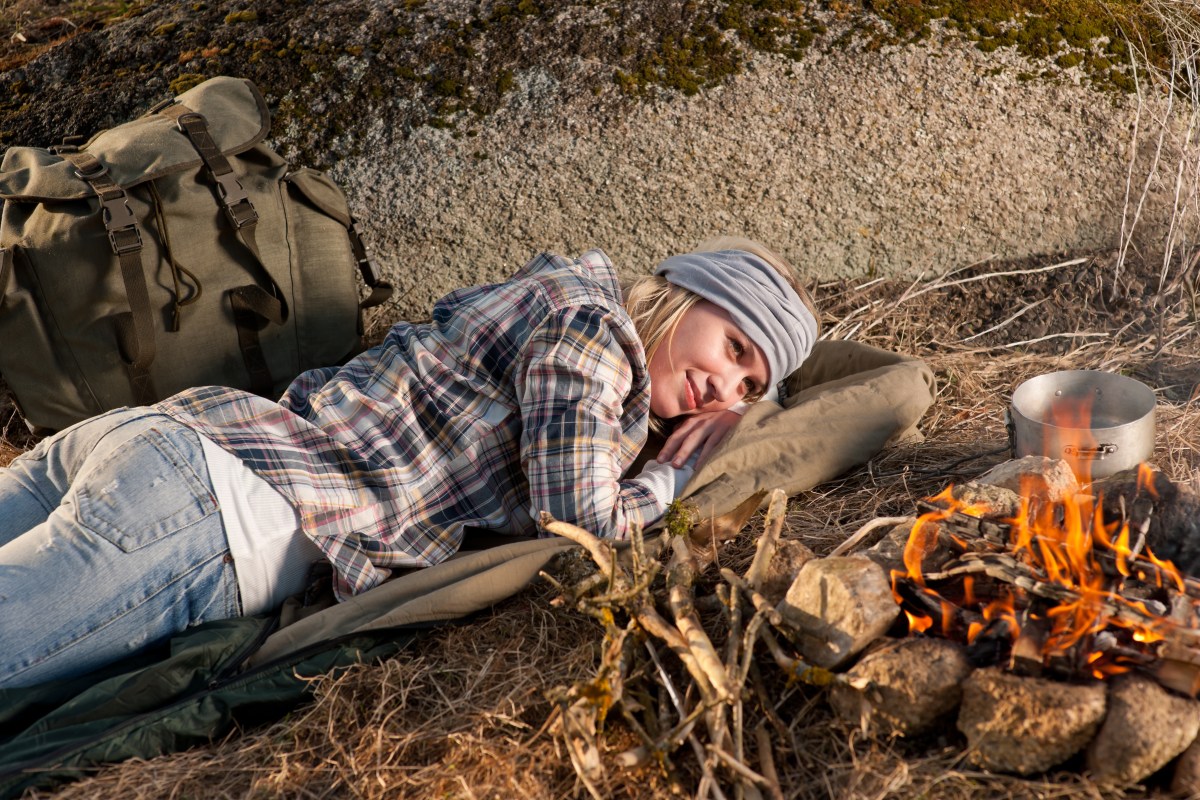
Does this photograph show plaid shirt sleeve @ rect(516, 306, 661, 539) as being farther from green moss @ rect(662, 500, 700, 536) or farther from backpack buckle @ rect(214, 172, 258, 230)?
backpack buckle @ rect(214, 172, 258, 230)

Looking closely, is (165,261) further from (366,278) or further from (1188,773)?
(1188,773)

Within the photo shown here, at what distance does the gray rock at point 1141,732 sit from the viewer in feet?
5.99

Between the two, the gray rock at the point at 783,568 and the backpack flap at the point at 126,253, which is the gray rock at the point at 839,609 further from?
the backpack flap at the point at 126,253

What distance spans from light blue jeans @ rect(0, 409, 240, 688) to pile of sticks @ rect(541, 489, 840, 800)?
935 mm

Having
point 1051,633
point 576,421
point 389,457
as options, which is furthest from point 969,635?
point 389,457

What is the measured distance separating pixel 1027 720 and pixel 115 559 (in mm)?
2134

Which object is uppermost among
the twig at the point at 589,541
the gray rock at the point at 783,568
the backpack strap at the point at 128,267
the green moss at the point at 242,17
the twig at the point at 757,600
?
the green moss at the point at 242,17

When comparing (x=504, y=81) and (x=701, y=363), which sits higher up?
(x=504, y=81)

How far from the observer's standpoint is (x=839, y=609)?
7.02ft

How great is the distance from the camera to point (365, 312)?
431 centimetres

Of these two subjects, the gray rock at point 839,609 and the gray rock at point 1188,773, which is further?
the gray rock at point 839,609

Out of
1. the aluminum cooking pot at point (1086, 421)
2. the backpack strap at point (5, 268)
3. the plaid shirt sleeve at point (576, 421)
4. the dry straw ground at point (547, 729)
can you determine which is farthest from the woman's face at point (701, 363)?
the backpack strap at point (5, 268)

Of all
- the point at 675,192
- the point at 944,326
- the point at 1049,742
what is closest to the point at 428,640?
the point at 1049,742

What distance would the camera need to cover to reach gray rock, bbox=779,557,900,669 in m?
2.12
